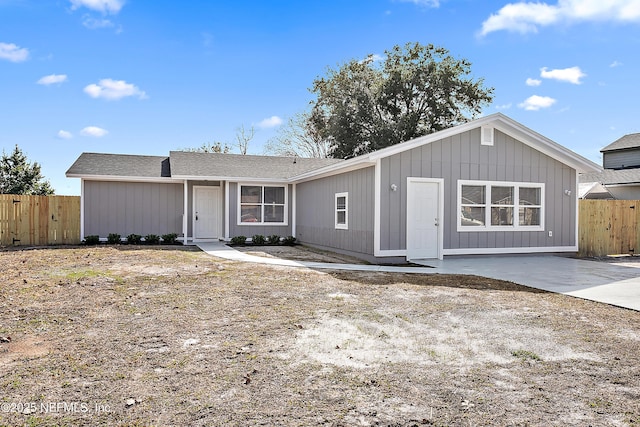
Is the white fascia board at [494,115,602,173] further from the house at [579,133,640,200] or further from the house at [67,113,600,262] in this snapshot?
the house at [579,133,640,200]

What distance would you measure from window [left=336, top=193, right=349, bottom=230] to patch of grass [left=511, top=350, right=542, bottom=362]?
8.51 meters

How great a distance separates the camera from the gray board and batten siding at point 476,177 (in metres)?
11.0

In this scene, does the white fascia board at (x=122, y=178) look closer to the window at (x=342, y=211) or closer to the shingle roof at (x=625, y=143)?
the window at (x=342, y=211)

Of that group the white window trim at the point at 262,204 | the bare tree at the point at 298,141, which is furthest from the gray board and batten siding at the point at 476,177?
the bare tree at the point at 298,141

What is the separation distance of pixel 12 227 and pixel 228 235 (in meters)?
7.46

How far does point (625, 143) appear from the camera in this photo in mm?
28703

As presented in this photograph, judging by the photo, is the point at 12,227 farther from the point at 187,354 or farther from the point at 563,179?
the point at 563,179

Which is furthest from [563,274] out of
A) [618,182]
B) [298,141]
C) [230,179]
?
[298,141]

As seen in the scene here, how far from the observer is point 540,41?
17.8 m

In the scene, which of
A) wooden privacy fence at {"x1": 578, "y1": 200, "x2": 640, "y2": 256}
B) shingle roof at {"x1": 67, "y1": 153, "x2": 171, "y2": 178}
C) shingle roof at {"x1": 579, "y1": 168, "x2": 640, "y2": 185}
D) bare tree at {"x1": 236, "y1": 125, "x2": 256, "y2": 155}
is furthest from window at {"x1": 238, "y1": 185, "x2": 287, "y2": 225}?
bare tree at {"x1": 236, "y1": 125, "x2": 256, "y2": 155}

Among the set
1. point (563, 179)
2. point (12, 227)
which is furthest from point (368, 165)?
point (12, 227)

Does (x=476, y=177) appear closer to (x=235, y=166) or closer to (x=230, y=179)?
(x=230, y=179)

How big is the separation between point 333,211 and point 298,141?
2428cm

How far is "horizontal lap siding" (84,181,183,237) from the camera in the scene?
1612 centimetres
